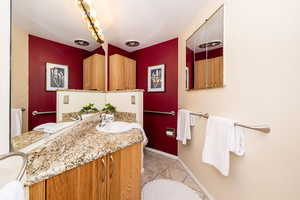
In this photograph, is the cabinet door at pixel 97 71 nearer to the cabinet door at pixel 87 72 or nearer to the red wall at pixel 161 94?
the cabinet door at pixel 87 72

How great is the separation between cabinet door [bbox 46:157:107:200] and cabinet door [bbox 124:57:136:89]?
1696 millimetres

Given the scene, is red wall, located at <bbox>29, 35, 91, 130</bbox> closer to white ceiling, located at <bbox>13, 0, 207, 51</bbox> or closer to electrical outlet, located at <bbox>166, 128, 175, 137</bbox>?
white ceiling, located at <bbox>13, 0, 207, 51</bbox>

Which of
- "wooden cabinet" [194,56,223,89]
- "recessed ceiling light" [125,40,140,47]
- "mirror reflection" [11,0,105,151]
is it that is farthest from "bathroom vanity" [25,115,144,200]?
"recessed ceiling light" [125,40,140,47]

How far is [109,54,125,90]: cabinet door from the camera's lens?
5.62ft

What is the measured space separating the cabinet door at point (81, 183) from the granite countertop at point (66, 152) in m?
0.04

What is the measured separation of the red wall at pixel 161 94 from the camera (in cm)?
231

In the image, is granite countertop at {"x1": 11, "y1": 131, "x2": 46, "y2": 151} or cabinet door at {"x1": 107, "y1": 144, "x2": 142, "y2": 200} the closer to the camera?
granite countertop at {"x1": 11, "y1": 131, "x2": 46, "y2": 151}

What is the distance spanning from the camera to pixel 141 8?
1503mm

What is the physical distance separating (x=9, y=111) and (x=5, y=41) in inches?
Result: 12.6

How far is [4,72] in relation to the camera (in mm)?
535

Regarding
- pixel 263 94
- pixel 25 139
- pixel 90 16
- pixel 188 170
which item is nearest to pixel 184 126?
pixel 188 170

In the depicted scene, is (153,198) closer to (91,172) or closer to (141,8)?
(91,172)

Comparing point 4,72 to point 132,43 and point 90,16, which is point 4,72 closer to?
point 90,16

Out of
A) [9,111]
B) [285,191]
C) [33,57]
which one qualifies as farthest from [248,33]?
[9,111]
